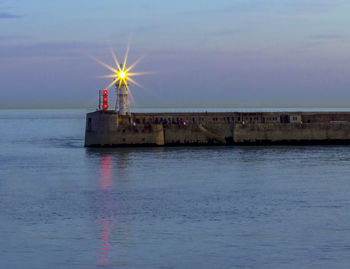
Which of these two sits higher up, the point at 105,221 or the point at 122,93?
the point at 122,93

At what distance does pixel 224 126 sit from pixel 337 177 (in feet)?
112

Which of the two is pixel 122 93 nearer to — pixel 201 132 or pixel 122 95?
pixel 122 95

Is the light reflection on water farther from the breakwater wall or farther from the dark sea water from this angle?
the breakwater wall

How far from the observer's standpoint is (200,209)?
40500 mm

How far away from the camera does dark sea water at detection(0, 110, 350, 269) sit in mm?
29391

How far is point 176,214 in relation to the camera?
127 feet

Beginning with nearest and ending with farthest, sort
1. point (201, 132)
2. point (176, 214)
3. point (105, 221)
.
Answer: point (105, 221) < point (176, 214) < point (201, 132)

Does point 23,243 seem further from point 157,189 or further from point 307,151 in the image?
point 307,151

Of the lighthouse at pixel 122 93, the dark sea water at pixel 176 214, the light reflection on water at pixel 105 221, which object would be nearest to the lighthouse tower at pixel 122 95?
the lighthouse at pixel 122 93

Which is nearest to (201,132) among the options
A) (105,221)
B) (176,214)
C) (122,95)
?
(122,95)

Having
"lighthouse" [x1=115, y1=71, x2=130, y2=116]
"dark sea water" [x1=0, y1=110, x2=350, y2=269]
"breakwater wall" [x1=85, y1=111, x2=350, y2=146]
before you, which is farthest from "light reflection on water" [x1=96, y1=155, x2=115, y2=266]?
"lighthouse" [x1=115, y1=71, x2=130, y2=116]

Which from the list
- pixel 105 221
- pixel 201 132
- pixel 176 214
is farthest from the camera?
pixel 201 132

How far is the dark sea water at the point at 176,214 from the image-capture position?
96.4 ft

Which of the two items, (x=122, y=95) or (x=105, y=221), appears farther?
(x=122, y=95)
